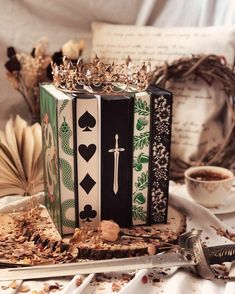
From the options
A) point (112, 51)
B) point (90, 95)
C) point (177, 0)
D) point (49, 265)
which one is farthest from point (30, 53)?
point (49, 265)

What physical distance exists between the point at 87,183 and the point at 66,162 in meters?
0.04

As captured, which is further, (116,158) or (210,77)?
(210,77)

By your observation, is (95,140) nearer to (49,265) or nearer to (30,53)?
(49,265)

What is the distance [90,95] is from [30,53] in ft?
1.52

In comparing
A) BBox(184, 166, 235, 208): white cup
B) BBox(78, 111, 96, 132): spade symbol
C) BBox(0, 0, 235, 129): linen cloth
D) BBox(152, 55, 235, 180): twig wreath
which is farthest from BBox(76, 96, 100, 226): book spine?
BBox(0, 0, 235, 129): linen cloth

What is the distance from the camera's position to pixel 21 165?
878 millimetres

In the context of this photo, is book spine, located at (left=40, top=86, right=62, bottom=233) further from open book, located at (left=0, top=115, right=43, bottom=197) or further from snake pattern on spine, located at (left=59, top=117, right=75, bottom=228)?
open book, located at (left=0, top=115, right=43, bottom=197)

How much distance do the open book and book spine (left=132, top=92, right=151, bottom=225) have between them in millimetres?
238

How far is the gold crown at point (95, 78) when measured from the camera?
0.69 meters

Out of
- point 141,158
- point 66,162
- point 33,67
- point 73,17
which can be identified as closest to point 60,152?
point 66,162

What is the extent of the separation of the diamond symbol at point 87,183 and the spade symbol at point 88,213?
0.09 feet

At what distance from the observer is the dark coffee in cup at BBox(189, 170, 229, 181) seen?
0.86m

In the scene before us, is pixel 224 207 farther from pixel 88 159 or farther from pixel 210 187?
pixel 88 159

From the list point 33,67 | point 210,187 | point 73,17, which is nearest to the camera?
point 210,187
